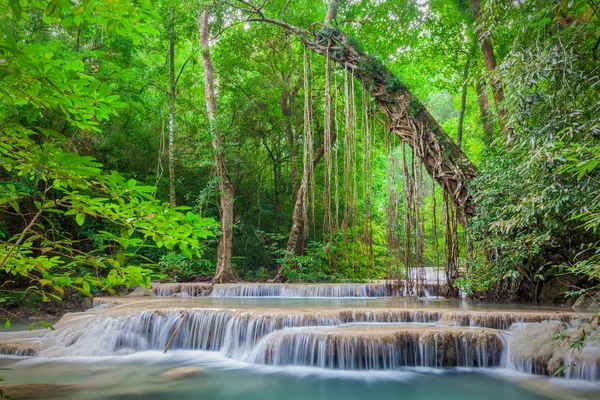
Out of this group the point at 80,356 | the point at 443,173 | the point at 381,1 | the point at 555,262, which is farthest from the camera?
the point at 381,1

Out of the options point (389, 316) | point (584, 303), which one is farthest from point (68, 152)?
point (584, 303)

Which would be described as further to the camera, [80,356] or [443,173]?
[443,173]

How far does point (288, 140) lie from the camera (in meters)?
14.0

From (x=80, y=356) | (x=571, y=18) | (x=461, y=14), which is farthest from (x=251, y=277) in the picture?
(x=571, y=18)

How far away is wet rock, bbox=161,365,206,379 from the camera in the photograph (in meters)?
4.88

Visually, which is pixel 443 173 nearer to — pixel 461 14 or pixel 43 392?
pixel 461 14

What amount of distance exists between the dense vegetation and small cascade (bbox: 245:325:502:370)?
→ 134 centimetres

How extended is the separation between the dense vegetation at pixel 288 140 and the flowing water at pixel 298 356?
1139mm

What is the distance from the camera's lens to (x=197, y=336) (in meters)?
6.16

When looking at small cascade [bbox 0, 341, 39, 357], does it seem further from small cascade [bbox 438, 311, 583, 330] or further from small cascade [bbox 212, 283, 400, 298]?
small cascade [bbox 438, 311, 583, 330]

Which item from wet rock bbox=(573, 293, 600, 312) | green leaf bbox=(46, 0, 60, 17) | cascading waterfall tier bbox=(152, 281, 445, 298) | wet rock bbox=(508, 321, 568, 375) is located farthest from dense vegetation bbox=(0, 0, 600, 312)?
wet rock bbox=(508, 321, 568, 375)

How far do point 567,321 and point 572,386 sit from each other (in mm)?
1138

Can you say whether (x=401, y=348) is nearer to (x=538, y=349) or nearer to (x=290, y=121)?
(x=538, y=349)

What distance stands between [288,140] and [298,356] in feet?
31.9
